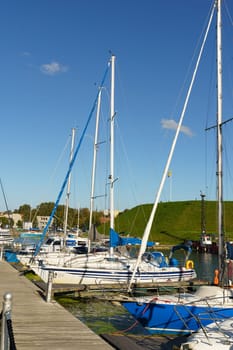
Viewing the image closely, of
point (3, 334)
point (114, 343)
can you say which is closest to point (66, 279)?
point (114, 343)

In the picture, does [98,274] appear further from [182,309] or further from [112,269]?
[182,309]

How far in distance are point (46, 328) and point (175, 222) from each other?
111 metres

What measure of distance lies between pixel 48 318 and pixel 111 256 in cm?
1469

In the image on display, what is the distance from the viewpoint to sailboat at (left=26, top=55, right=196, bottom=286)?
85.7 ft

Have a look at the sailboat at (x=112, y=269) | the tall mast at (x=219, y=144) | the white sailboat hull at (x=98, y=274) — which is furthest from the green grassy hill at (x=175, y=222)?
the tall mast at (x=219, y=144)

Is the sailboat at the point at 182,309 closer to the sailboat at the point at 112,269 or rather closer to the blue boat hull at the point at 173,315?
the blue boat hull at the point at 173,315

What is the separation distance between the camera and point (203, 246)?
76.1 meters

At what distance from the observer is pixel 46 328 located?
39.3 feet

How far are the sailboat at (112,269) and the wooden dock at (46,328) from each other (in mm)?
8050

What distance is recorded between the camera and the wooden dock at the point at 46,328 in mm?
10297

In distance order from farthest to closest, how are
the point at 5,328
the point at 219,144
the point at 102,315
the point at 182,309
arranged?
1. the point at 102,315
2. the point at 219,144
3. the point at 182,309
4. the point at 5,328

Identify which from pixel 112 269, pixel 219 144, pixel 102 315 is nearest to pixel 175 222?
pixel 112 269

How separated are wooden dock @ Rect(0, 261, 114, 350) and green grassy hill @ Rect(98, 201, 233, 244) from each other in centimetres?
8390

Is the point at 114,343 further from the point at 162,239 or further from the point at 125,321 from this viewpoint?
the point at 162,239
